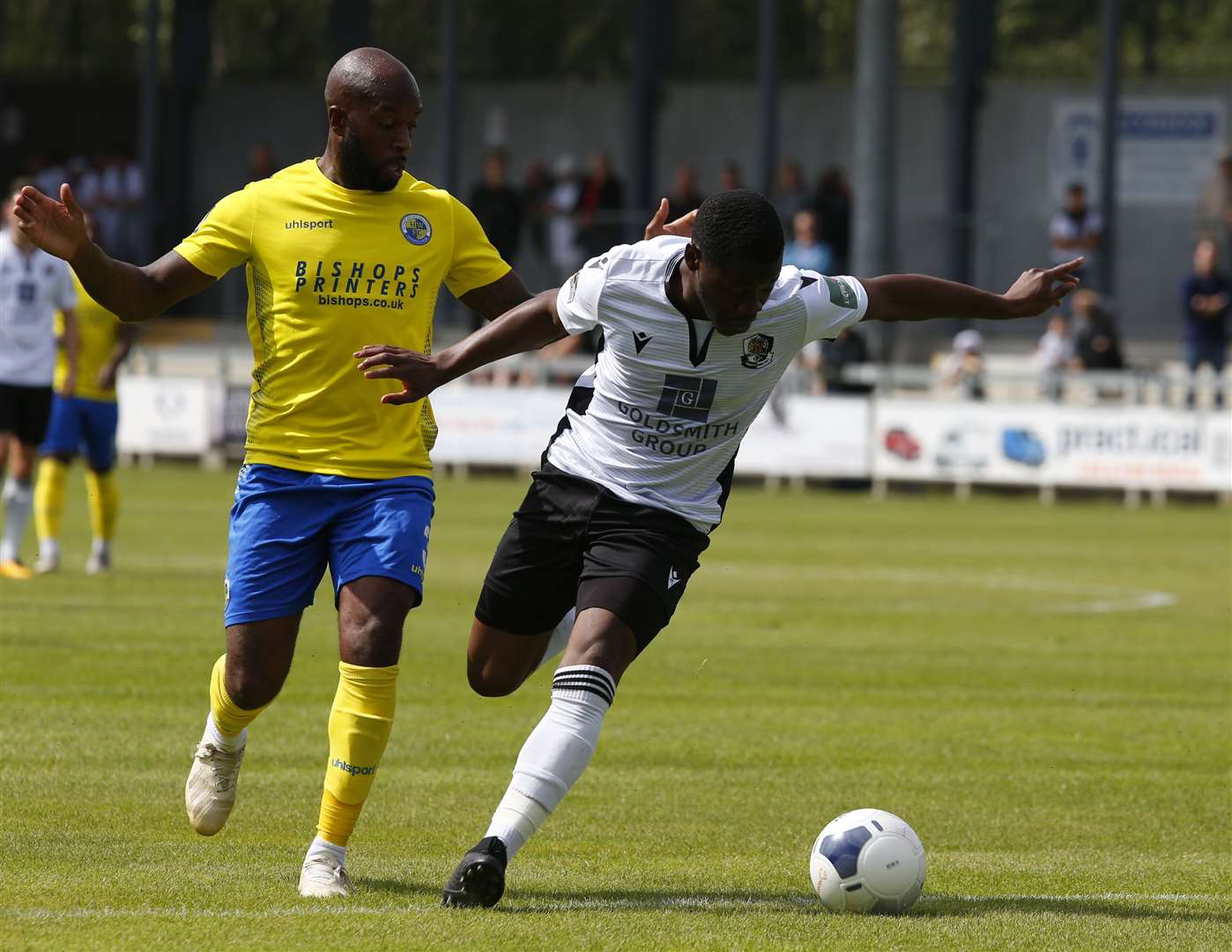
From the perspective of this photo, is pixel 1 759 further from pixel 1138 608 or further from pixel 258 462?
pixel 1138 608

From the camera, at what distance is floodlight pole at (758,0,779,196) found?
115 ft

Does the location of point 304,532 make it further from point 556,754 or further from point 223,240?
point 556,754

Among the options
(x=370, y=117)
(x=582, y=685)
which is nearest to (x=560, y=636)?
(x=582, y=685)

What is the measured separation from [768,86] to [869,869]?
2965cm

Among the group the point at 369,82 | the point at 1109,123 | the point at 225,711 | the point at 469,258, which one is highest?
the point at 369,82

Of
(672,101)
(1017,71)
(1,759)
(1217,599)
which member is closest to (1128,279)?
(672,101)

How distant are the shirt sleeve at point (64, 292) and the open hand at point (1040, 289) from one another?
32.1ft

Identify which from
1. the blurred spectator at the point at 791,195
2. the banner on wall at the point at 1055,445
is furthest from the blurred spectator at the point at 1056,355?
the blurred spectator at the point at 791,195

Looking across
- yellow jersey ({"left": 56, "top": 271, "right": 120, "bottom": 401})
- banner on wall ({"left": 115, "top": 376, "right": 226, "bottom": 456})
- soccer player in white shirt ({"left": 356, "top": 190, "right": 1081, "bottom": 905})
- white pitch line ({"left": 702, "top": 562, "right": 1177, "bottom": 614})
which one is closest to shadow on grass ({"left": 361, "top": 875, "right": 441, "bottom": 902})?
soccer player in white shirt ({"left": 356, "top": 190, "right": 1081, "bottom": 905})

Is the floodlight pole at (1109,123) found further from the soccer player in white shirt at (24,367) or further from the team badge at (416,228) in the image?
the team badge at (416,228)

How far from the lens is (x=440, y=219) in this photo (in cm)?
683

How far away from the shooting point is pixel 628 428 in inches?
263

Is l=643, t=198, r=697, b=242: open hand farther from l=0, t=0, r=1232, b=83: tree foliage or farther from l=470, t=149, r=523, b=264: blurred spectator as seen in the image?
l=0, t=0, r=1232, b=83: tree foliage

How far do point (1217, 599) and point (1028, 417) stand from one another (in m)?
9.93
